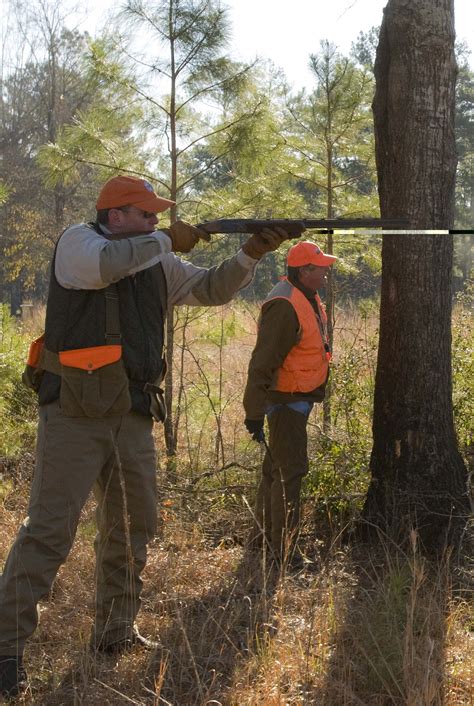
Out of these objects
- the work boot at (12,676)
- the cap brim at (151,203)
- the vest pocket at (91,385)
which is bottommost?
the work boot at (12,676)

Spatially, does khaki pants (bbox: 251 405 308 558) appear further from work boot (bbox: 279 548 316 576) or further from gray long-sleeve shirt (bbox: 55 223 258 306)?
gray long-sleeve shirt (bbox: 55 223 258 306)

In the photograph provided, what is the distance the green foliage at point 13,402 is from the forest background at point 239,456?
0.03 metres

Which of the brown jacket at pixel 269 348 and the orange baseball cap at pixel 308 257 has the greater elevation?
the orange baseball cap at pixel 308 257

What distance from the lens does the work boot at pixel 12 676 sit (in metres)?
3.68

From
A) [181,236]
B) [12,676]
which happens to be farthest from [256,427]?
[12,676]

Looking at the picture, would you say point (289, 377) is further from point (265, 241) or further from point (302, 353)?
point (265, 241)

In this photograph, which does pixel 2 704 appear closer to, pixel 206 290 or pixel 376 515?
pixel 206 290

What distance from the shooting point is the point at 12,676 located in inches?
147

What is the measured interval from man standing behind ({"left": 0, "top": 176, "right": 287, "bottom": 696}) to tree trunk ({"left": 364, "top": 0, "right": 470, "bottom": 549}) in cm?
153

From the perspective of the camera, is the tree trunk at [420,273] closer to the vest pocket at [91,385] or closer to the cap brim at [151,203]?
the cap brim at [151,203]

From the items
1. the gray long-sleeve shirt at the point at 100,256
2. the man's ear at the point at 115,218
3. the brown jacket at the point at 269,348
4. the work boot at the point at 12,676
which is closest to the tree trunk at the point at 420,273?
the brown jacket at the point at 269,348

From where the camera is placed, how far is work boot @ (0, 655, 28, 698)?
3.68 metres

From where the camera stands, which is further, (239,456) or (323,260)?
(239,456)

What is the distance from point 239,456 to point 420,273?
3080 mm
